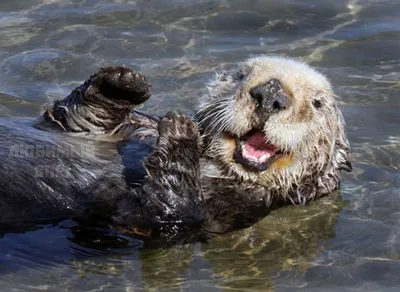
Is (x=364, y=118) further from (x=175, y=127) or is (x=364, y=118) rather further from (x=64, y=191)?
(x=64, y=191)

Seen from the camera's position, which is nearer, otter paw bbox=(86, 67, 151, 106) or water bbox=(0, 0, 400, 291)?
water bbox=(0, 0, 400, 291)

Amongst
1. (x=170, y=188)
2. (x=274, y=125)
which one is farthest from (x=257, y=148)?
(x=170, y=188)

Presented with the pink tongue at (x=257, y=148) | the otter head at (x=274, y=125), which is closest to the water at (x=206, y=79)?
the otter head at (x=274, y=125)

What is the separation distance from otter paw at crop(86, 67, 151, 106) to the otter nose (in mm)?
825

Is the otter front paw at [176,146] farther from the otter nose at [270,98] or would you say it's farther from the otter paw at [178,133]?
the otter nose at [270,98]

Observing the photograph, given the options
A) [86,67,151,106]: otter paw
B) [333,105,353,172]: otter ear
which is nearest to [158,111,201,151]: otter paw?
[86,67,151,106]: otter paw

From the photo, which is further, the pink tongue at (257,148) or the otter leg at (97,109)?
the otter leg at (97,109)

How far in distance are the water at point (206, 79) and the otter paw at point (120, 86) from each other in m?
0.98

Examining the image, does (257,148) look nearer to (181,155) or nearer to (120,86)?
(181,155)

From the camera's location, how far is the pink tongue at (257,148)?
550 centimetres

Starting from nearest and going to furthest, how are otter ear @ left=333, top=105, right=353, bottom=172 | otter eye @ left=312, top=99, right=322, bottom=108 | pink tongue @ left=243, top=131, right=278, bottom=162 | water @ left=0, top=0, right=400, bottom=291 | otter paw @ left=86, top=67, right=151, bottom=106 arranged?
water @ left=0, top=0, right=400, bottom=291, pink tongue @ left=243, top=131, right=278, bottom=162, otter eye @ left=312, top=99, right=322, bottom=108, otter paw @ left=86, top=67, right=151, bottom=106, otter ear @ left=333, top=105, right=353, bottom=172

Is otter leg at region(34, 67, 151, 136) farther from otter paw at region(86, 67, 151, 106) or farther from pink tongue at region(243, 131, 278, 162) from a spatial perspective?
pink tongue at region(243, 131, 278, 162)

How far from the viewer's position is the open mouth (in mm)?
5531

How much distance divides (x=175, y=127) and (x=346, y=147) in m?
1.28
